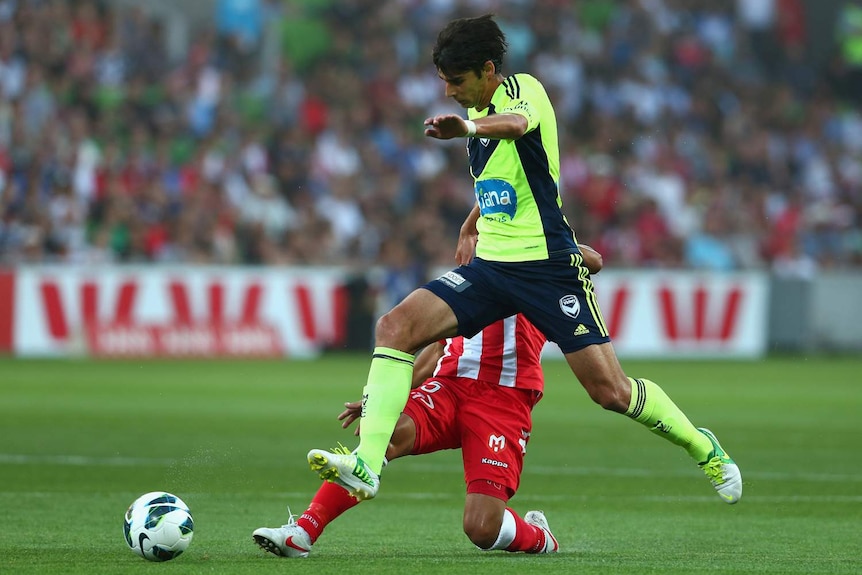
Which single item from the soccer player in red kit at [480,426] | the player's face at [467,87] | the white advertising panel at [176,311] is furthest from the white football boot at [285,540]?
the white advertising panel at [176,311]

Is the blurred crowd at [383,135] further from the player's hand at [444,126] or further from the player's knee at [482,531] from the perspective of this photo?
the player's hand at [444,126]

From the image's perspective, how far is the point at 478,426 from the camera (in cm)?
664

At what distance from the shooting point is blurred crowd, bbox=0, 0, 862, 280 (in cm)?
2055

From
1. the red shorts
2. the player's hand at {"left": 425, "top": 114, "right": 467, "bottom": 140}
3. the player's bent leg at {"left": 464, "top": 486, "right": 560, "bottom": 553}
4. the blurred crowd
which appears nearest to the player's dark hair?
the player's hand at {"left": 425, "top": 114, "right": 467, "bottom": 140}

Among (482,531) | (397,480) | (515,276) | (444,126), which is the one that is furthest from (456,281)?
(397,480)

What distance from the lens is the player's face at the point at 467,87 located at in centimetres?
655

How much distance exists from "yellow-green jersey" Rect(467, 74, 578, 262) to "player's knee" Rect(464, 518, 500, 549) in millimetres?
1138

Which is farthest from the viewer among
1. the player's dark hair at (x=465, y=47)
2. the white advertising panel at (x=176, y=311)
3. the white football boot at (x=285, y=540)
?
the white advertising panel at (x=176, y=311)

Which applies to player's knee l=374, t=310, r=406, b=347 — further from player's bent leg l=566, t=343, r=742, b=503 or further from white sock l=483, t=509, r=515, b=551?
white sock l=483, t=509, r=515, b=551

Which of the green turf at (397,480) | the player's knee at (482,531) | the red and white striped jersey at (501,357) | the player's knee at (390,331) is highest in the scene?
the player's knee at (390,331)

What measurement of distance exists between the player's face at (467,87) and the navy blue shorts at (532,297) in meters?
0.73

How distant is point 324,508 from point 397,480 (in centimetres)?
364

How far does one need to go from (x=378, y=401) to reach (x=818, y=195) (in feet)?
A: 68.7

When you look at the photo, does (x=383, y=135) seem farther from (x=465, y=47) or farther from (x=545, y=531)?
(x=545, y=531)
